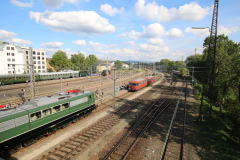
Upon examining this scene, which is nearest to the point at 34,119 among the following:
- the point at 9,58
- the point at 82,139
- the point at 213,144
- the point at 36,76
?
the point at 82,139

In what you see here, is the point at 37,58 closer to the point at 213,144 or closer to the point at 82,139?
the point at 82,139

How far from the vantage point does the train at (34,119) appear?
402 inches

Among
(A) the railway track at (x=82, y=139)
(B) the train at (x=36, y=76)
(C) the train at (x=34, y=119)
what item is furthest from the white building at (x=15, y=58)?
(A) the railway track at (x=82, y=139)

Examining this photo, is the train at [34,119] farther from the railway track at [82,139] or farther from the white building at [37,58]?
the white building at [37,58]

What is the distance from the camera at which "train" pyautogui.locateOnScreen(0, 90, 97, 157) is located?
1022cm

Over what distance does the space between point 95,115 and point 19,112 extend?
32.1 ft

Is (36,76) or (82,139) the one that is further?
(36,76)

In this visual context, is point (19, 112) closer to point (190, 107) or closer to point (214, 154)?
point (214, 154)

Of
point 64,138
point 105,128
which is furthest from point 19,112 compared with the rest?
point 105,128

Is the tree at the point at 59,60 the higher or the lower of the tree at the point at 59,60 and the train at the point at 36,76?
the higher

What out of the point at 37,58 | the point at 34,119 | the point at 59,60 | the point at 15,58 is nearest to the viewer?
the point at 34,119

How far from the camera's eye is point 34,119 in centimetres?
1198

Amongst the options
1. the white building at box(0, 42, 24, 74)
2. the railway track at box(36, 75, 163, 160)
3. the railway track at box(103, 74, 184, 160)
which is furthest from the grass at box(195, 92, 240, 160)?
the white building at box(0, 42, 24, 74)

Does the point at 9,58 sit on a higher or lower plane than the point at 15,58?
lower
